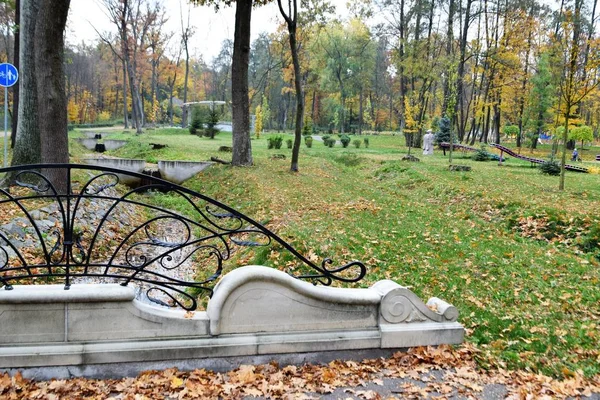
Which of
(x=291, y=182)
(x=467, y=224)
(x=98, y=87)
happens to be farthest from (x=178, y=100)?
(x=467, y=224)

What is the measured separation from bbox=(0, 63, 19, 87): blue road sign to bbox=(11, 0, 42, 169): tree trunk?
205cm

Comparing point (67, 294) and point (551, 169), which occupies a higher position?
point (551, 169)

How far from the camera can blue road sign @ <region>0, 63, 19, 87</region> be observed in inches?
440

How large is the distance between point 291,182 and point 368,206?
3262 millimetres

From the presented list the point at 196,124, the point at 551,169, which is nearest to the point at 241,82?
the point at 551,169

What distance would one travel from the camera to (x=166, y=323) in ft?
11.2

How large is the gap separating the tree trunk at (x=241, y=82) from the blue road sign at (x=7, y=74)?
20.2ft

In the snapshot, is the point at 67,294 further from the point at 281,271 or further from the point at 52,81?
the point at 52,81

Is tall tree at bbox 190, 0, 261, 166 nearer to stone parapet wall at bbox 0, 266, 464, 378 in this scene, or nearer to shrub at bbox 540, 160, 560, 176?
shrub at bbox 540, 160, 560, 176

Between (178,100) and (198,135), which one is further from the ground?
(178,100)

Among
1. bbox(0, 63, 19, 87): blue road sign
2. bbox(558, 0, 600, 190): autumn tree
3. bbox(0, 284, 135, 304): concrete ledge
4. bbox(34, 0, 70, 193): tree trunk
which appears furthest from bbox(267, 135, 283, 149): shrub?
bbox(0, 284, 135, 304): concrete ledge

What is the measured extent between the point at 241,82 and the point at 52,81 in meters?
7.43

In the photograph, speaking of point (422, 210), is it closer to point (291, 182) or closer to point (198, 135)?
point (291, 182)

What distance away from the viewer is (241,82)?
1475 centimetres
